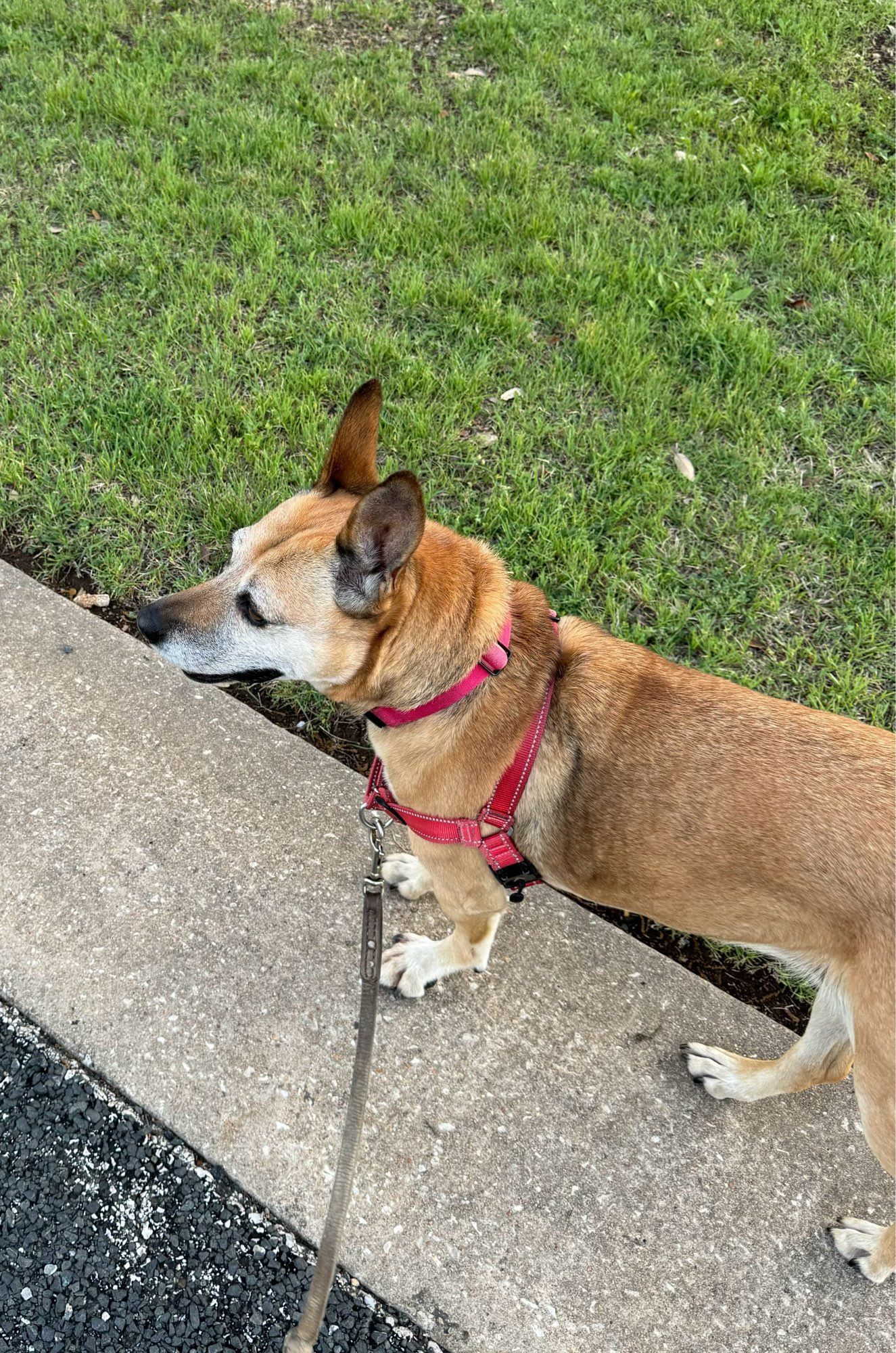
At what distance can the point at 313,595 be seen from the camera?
2479mm

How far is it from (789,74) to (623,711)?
6.05 metres

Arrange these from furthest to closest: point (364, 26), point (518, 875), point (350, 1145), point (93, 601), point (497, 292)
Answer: point (364, 26), point (497, 292), point (93, 601), point (518, 875), point (350, 1145)

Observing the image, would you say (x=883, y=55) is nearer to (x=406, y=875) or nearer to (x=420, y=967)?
(x=406, y=875)

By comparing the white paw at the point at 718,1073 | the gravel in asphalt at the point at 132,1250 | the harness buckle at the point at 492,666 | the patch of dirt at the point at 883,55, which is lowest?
the gravel in asphalt at the point at 132,1250

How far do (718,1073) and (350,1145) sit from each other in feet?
4.10

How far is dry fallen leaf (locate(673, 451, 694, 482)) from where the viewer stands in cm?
433

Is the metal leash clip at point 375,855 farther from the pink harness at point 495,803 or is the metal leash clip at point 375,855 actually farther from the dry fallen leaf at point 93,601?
the dry fallen leaf at point 93,601

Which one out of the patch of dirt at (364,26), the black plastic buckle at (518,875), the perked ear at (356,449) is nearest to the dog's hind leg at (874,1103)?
the black plastic buckle at (518,875)

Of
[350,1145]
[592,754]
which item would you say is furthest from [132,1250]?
[592,754]

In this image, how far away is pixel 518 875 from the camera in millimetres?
2580

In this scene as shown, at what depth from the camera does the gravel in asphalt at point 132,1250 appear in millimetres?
2236

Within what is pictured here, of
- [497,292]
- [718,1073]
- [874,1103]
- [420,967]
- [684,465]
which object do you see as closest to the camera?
[874,1103]

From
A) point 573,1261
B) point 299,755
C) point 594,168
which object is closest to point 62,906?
point 299,755

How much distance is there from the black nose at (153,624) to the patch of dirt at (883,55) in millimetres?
6760
